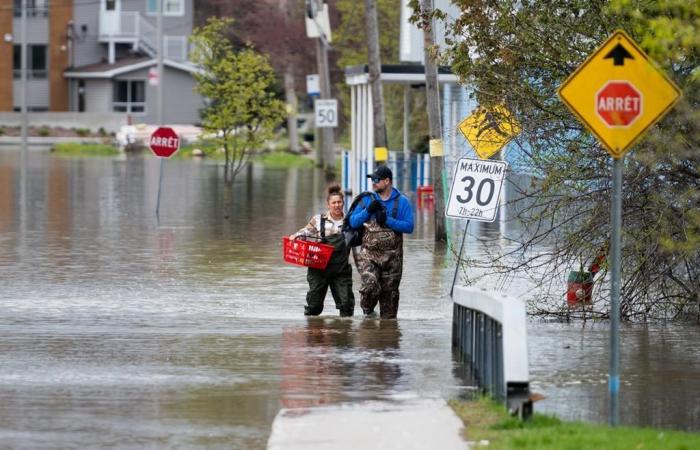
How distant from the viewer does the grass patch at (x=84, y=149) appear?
6675 cm

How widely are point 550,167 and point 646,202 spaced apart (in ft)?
3.63

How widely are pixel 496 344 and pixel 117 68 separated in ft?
237

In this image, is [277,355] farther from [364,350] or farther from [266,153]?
[266,153]

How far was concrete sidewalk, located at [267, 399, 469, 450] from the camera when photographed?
865 cm

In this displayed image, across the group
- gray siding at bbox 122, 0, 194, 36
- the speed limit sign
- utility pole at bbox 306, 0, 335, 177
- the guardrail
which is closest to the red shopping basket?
the guardrail

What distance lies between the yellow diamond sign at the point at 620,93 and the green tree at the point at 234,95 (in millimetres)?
24005

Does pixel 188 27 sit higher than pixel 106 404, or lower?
higher

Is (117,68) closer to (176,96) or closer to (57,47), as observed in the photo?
(176,96)

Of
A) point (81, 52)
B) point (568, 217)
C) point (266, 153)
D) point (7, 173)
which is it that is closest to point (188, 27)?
point (81, 52)

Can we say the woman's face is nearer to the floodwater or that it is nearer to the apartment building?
the floodwater

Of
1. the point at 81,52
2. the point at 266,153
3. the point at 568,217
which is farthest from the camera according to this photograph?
the point at 81,52

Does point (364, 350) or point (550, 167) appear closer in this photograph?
point (364, 350)

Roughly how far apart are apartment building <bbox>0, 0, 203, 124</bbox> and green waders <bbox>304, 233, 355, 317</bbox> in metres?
66.1

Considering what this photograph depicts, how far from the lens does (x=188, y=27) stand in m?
86.1
